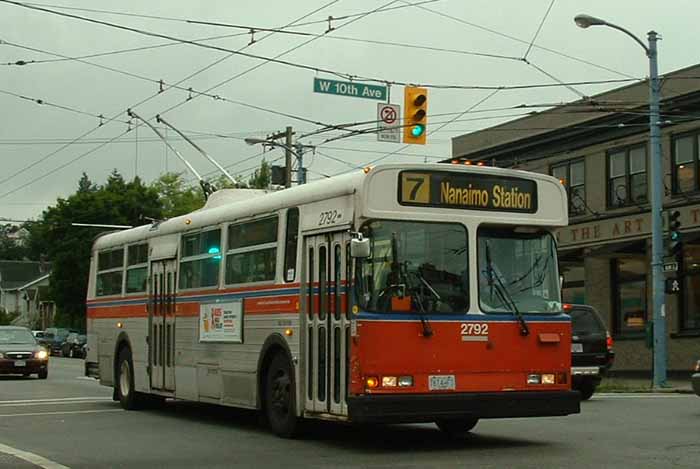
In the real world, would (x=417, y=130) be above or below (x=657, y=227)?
above

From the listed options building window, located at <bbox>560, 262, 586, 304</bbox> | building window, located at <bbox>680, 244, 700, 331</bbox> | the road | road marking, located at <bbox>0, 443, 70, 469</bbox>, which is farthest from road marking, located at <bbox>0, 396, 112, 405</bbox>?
building window, located at <bbox>560, 262, 586, 304</bbox>

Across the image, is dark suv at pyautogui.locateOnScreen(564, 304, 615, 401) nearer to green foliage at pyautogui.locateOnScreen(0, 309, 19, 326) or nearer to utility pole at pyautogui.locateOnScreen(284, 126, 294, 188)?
utility pole at pyautogui.locateOnScreen(284, 126, 294, 188)

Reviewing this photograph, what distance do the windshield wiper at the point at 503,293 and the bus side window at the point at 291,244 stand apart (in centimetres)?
239

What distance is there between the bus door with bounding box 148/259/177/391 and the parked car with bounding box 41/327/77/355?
4834 cm

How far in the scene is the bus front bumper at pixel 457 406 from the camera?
12078 millimetres

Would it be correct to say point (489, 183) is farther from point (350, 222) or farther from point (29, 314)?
point (29, 314)

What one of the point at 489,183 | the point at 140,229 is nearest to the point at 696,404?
the point at 489,183

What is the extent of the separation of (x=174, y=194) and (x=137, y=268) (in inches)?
2362

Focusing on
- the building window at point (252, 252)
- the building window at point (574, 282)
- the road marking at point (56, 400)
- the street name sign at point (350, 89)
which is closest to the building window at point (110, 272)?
the road marking at point (56, 400)

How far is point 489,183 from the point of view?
13297mm

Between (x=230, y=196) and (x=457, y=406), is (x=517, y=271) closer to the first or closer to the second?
(x=457, y=406)

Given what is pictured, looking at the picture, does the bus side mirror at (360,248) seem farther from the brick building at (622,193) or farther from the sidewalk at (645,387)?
the brick building at (622,193)

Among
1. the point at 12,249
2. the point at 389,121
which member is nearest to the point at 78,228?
the point at 389,121

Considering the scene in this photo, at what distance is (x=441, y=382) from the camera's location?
41.0 ft
